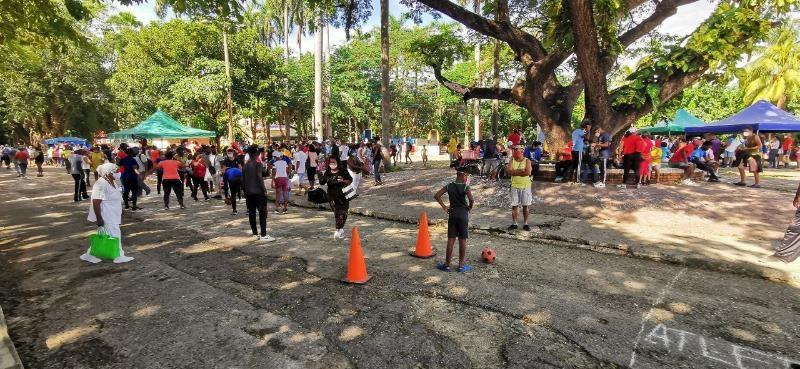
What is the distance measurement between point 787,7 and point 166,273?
1500cm

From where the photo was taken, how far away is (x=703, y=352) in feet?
12.4

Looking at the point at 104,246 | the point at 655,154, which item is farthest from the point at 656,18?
the point at 104,246

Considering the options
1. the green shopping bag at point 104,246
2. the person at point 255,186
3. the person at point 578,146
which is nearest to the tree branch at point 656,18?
the person at point 578,146

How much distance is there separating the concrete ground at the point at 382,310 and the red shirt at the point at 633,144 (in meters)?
4.71

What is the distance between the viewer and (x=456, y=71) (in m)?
43.0

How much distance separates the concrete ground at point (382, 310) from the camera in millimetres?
3721

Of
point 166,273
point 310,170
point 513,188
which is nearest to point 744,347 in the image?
point 513,188

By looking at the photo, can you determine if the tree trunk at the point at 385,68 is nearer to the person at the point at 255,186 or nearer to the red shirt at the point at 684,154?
the red shirt at the point at 684,154

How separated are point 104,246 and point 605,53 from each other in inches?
555

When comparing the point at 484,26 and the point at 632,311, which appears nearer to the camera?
the point at 632,311

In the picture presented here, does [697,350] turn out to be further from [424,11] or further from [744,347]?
[424,11]

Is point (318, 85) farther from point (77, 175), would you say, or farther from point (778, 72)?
point (778, 72)

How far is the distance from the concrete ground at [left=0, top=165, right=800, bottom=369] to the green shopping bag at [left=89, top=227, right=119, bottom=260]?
0.64 feet

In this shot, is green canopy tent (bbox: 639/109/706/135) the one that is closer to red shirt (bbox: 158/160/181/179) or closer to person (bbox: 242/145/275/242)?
person (bbox: 242/145/275/242)
